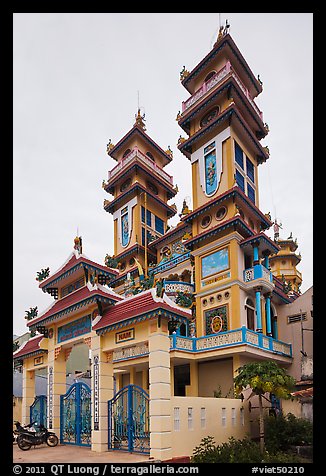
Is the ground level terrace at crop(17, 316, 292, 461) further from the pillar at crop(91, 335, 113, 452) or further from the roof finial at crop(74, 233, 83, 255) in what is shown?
the roof finial at crop(74, 233, 83, 255)

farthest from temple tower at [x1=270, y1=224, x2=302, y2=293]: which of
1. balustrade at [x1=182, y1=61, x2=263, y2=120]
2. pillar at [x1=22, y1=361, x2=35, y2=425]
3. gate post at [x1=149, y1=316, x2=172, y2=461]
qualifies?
gate post at [x1=149, y1=316, x2=172, y2=461]

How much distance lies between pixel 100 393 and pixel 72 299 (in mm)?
3882

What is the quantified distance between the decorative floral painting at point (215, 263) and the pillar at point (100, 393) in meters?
9.63

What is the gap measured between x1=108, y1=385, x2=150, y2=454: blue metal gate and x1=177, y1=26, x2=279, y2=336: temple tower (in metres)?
8.79

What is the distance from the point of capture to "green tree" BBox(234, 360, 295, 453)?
595 inches

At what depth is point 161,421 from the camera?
12859mm

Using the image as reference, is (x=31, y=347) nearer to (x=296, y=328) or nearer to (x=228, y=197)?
(x=228, y=197)

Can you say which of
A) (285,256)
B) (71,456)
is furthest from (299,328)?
(285,256)

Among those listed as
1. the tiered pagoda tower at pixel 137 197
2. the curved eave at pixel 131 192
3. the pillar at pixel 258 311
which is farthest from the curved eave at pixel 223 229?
the curved eave at pixel 131 192

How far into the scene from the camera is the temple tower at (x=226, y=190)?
77.3ft

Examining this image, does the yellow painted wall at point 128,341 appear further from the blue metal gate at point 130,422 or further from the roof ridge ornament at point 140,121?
the roof ridge ornament at point 140,121

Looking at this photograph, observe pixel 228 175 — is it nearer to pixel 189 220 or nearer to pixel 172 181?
pixel 189 220

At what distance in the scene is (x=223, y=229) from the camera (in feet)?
79.0
